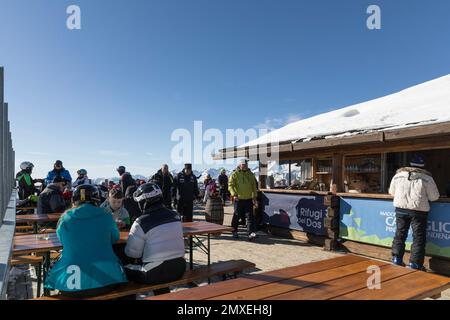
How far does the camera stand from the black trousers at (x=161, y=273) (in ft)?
10.4

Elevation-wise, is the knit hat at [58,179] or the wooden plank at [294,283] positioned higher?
the knit hat at [58,179]

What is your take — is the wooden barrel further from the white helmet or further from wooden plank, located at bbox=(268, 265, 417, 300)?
wooden plank, located at bbox=(268, 265, 417, 300)

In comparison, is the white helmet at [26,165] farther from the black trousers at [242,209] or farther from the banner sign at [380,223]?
the banner sign at [380,223]

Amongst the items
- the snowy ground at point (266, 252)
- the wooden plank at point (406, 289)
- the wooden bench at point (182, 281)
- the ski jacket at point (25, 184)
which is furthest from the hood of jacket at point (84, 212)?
the ski jacket at point (25, 184)

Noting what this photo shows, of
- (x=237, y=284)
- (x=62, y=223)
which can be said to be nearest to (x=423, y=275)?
(x=237, y=284)

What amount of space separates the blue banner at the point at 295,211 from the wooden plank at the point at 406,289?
181 inches

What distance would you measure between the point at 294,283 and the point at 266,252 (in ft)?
14.1

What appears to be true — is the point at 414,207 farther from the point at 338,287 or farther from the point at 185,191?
the point at 185,191

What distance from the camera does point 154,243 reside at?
3.06 metres

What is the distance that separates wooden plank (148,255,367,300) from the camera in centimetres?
229

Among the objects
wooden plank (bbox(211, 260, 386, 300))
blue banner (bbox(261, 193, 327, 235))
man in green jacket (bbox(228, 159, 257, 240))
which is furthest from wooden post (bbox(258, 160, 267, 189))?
wooden plank (bbox(211, 260, 386, 300))

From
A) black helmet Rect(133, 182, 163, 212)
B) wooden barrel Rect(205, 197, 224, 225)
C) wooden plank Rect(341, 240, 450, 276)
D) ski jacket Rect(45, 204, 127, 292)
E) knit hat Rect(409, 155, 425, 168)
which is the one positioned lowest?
wooden plank Rect(341, 240, 450, 276)

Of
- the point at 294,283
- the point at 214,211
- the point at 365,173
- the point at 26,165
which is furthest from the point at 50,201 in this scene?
the point at 365,173
